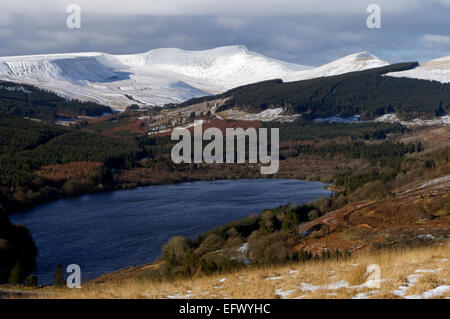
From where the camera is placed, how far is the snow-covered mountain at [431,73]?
173 m

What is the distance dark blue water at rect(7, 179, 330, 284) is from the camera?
3844 centimetres

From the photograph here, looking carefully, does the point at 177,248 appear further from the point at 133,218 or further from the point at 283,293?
the point at 283,293

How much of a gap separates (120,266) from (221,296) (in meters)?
25.8

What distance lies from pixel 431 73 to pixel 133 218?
151533 millimetres

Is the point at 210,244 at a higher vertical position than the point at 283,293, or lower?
lower

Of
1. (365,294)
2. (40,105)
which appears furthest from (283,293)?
(40,105)

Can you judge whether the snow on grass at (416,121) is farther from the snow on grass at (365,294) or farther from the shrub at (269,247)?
the snow on grass at (365,294)

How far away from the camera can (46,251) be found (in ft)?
133

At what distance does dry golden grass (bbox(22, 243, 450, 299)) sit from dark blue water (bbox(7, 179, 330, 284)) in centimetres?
2227

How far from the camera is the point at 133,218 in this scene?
173 feet

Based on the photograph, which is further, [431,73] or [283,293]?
[431,73]

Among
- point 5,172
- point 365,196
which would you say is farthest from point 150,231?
point 5,172

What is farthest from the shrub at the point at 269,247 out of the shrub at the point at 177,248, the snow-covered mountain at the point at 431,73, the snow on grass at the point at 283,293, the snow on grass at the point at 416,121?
the snow-covered mountain at the point at 431,73

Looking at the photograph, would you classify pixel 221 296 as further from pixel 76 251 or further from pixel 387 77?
pixel 387 77
